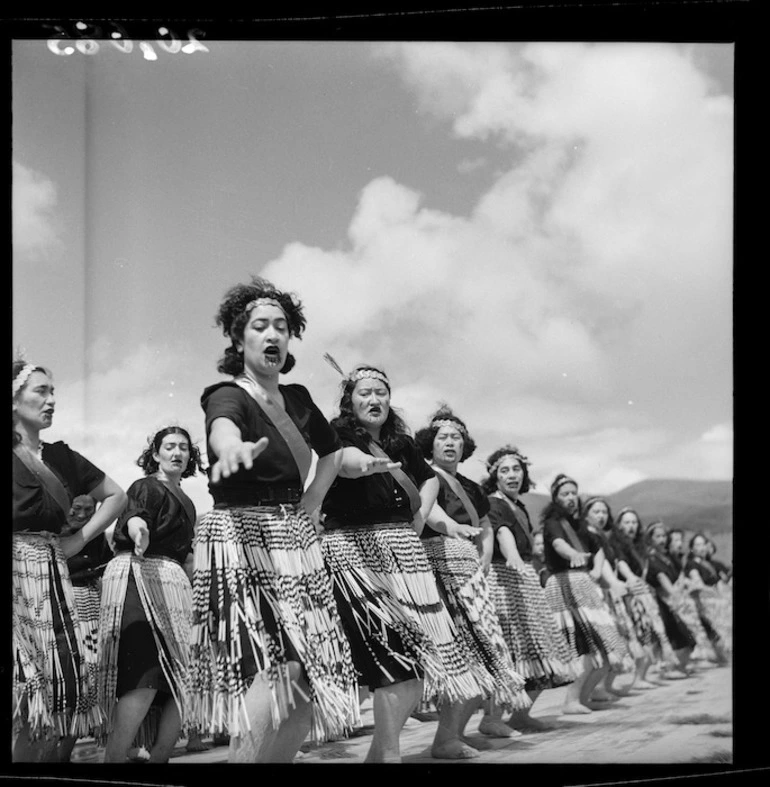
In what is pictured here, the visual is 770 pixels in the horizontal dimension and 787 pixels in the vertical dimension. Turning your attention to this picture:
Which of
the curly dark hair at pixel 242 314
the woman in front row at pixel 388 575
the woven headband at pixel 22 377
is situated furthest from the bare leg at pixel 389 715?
the woven headband at pixel 22 377

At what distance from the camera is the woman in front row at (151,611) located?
3.06 meters

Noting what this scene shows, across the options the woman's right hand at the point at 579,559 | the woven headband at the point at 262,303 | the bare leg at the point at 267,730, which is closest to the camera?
the bare leg at the point at 267,730

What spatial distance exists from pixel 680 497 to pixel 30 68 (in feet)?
7.85

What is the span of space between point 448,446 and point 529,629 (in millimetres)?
628

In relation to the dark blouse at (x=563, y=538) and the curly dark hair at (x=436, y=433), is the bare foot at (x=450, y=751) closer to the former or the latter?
the dark blouse at (x=563, y=538)

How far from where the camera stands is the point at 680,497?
3.17 metres

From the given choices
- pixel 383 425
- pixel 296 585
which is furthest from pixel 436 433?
pixel 296 585

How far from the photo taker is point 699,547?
3178mm

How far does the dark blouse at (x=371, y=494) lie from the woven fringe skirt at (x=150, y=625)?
50 cm

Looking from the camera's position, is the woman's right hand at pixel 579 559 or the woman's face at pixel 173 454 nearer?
the woman's face at pixel 173 454

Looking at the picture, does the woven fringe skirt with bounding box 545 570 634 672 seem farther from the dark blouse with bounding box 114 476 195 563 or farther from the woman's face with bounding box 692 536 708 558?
the dark blouse with bounding box 114 476 195 563

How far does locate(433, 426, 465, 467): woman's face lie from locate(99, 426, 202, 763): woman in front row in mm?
735
